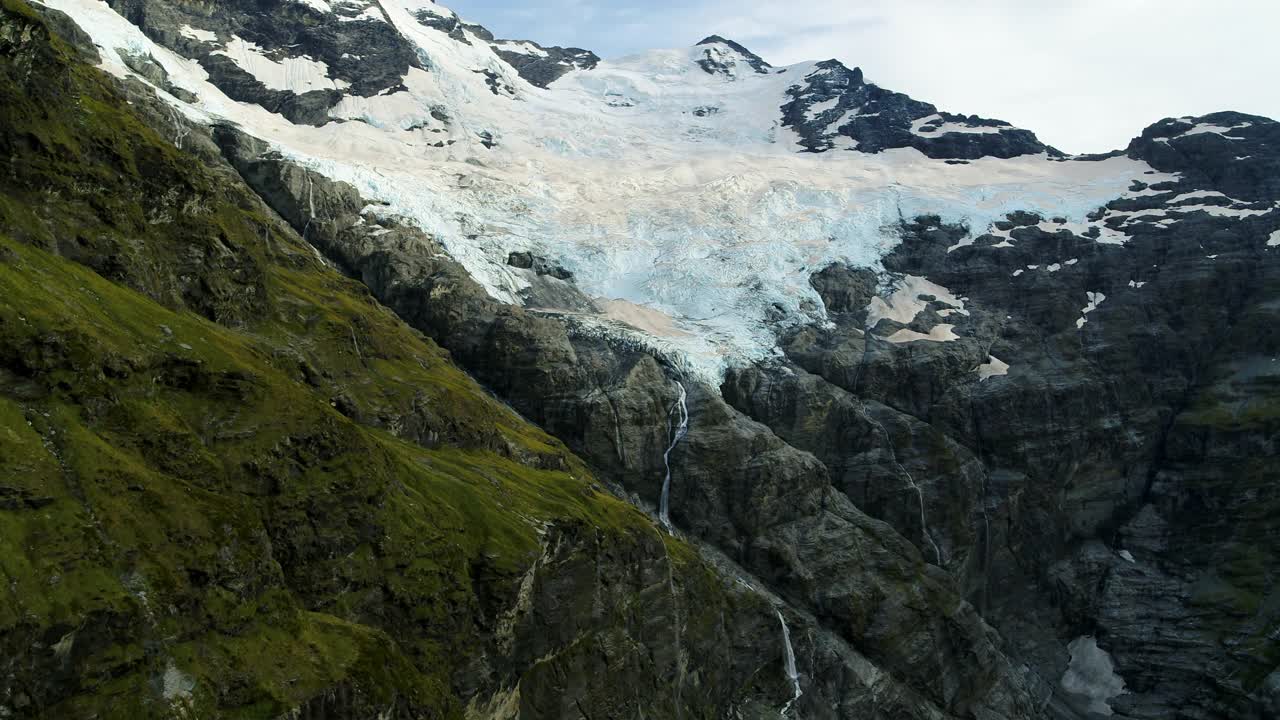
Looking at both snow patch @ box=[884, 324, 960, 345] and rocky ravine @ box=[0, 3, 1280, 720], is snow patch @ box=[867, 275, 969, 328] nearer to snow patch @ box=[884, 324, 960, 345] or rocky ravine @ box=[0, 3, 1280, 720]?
rocky ravine @ box=[0, 3, 1280, 720]

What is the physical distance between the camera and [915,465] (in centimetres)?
12238

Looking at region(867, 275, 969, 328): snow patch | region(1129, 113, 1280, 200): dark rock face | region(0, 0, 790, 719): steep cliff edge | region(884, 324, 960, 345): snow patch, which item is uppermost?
region(1129, 113, 1280, 200): dark rock face

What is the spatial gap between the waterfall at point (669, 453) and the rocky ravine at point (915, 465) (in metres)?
0.82

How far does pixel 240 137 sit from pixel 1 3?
3374 inches

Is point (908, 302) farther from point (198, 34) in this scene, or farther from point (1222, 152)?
point (198, 34)

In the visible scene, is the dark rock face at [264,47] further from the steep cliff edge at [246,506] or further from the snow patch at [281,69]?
the steep cliff edge at [246,506]

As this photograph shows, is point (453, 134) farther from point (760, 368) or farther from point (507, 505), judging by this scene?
point (507, 505)

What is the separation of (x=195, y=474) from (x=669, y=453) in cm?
7112

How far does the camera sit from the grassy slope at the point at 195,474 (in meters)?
31.9

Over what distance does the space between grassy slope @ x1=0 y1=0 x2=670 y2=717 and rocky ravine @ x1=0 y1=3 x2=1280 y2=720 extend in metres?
2.21

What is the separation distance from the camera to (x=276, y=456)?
1853 inches

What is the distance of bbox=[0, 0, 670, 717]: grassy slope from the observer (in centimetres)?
3194

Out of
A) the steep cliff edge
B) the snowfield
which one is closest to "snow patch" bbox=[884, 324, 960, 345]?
the snowfield

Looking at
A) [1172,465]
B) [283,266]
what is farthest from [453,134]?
[1172,465]
